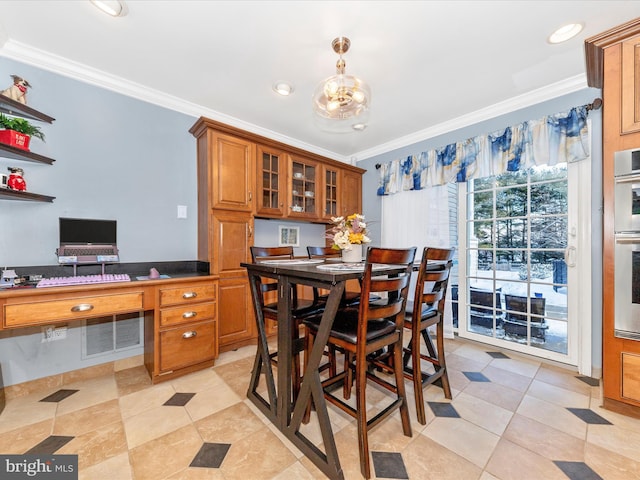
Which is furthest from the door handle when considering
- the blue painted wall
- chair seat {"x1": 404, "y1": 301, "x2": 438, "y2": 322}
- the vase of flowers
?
the vase of flowers

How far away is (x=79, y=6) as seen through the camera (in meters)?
1.70

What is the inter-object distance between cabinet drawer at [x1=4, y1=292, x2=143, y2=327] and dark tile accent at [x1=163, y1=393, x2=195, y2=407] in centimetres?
71

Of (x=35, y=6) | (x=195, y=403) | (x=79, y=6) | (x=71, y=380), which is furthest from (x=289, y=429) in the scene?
(x=35, y=6)

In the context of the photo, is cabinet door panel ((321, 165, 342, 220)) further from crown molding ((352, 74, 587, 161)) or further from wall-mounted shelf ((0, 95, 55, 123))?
wall-mounted shelf ((0, 95, 55, 123))

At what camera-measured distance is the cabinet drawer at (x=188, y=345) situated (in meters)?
2.20

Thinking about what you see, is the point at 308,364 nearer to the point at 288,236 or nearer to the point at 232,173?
the point at 232,173

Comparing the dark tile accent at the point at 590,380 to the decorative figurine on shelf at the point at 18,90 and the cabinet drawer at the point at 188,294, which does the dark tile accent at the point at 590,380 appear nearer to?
the cabinet drawer at the point at 188,294

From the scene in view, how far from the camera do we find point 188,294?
2.31 meters

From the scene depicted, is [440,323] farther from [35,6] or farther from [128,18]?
[35,6]

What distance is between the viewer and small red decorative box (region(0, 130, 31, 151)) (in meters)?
1.84

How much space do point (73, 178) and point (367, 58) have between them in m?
2.58

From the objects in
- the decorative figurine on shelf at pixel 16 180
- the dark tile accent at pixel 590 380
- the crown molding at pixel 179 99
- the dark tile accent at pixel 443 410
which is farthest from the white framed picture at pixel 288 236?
the dark tile accent at pixel 590 380

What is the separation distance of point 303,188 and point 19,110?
2.53 meters

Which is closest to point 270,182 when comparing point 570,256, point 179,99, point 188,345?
point 179,99
